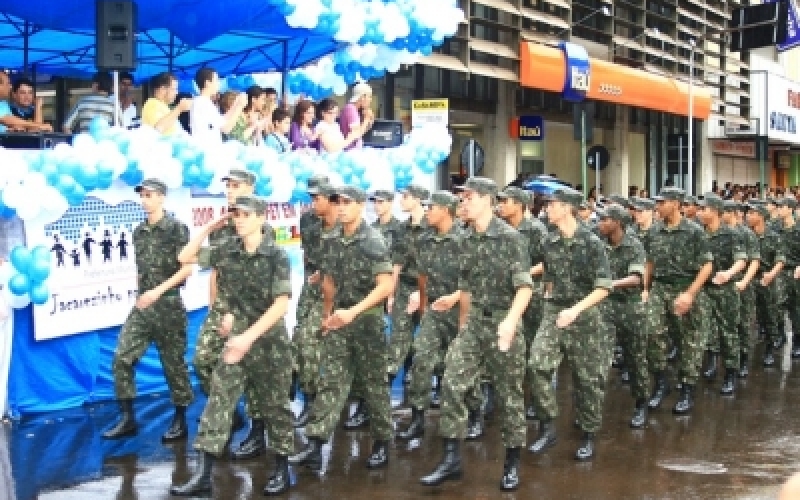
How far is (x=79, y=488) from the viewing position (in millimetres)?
7137

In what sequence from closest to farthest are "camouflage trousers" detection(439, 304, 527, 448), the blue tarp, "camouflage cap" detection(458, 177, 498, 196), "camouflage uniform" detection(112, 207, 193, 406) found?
"camouflage trousers" detection(439, 304, 527, 448) < "camouflage cap" detection(458, 177, 498, 196) < "camouflage uniform" detection(112, 207, 193, 406) < the blue tarp

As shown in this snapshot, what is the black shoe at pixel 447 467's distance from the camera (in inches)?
282

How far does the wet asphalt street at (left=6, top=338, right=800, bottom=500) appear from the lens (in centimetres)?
713

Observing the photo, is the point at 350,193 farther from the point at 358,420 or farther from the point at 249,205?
the point at 358,420

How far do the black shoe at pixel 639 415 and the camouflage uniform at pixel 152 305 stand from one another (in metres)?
3.87

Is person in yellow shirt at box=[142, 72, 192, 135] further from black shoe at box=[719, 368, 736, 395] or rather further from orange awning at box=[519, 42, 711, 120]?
orange awning at box=[519, 42, 711, 120]

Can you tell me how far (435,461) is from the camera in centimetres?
804

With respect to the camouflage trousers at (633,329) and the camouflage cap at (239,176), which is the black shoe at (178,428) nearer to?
the camouflage cap at (239,176)

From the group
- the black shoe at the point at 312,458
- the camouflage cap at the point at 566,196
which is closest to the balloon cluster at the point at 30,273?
the black shoe at the point at 312,458

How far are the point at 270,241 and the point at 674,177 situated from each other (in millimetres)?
31515

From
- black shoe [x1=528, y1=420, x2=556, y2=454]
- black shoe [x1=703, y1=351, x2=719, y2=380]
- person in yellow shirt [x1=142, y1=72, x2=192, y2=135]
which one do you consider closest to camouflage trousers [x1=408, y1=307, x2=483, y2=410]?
black shoe [x1=528, y1=420, x2=556, y2=454]

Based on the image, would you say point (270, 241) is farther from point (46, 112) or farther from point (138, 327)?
point (46, 112)

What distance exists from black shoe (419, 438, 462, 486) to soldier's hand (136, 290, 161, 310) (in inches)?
90.7

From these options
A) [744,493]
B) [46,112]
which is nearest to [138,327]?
[744,493]
